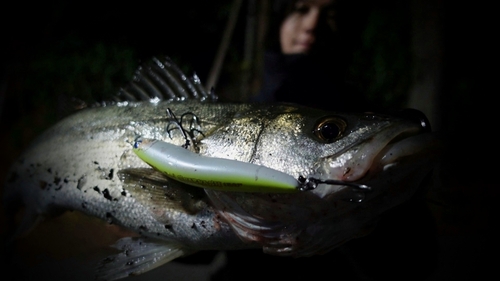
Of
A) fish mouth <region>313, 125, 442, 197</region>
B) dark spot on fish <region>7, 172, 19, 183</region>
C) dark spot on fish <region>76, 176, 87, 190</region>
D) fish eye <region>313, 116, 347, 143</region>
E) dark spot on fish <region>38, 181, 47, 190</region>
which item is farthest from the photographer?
dark spot on fish <region>7, 172, 19, 183</region>

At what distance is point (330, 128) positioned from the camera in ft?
4.26

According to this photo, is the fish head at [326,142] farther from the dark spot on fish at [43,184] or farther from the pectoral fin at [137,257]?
the dark spot on fish at [43,184]

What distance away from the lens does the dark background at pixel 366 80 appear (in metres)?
1.83

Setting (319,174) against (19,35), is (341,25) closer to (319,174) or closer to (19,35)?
(319,174)

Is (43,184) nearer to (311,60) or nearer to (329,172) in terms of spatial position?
(329,172)

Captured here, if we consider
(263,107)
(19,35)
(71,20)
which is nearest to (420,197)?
(263,107)

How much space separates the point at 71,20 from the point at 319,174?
232 inches

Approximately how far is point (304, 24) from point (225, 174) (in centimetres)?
146

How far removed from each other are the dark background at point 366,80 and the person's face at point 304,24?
26 centimetres

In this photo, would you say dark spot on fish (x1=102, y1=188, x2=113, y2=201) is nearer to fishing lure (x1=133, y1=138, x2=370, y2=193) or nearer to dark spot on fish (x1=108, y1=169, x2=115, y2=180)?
dark spot on fish (x1=108, y1=169, x2=115, y2=180)

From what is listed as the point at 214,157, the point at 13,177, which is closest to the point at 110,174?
the point at 214,157

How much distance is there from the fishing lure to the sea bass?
98 millimetres

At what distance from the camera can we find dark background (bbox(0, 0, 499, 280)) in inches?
72.2

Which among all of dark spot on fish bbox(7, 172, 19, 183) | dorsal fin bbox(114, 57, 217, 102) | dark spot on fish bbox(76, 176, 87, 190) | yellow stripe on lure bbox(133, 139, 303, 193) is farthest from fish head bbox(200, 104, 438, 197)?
dark spot on fish bbox(7, 172, 19, 183)
